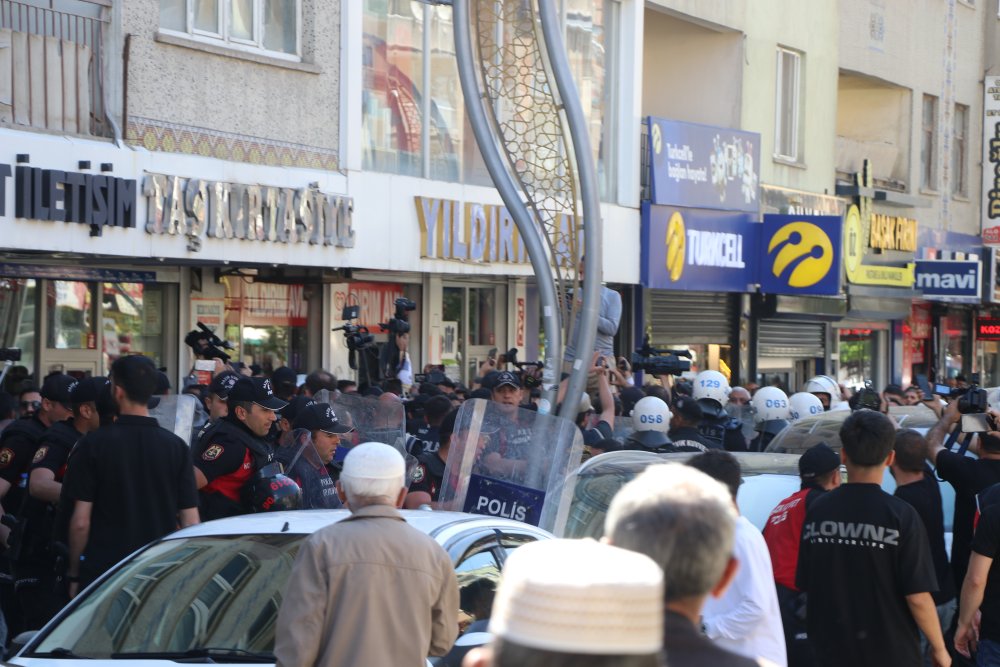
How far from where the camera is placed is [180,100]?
1300cm

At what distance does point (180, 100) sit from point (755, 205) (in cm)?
1063

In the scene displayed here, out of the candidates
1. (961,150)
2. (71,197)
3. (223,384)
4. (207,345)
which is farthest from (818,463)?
(961,150)

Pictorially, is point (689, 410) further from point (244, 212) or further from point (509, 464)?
point (244, 212)

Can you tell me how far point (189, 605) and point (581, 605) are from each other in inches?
135

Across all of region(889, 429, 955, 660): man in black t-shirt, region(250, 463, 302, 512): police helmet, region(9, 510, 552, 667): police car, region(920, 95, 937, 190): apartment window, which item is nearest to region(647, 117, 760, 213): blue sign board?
region(920, 95, 937, 190): apartment window

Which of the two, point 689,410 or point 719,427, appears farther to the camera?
point 719,427

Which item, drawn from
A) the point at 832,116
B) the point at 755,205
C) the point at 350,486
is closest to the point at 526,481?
the point at 350,486

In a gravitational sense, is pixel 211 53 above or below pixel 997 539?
above

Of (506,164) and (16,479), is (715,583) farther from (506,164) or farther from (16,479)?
(506,164)

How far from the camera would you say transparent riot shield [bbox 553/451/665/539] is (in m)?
7.21

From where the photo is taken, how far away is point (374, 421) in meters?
8.28

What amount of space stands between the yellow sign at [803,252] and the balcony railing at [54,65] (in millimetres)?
11547

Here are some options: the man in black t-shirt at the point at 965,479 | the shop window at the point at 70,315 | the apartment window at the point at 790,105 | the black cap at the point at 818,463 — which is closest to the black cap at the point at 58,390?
the black cap at the point at 818,463

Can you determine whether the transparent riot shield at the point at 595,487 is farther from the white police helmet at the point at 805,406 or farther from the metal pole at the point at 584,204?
the white police helmet at the point at 805,406
